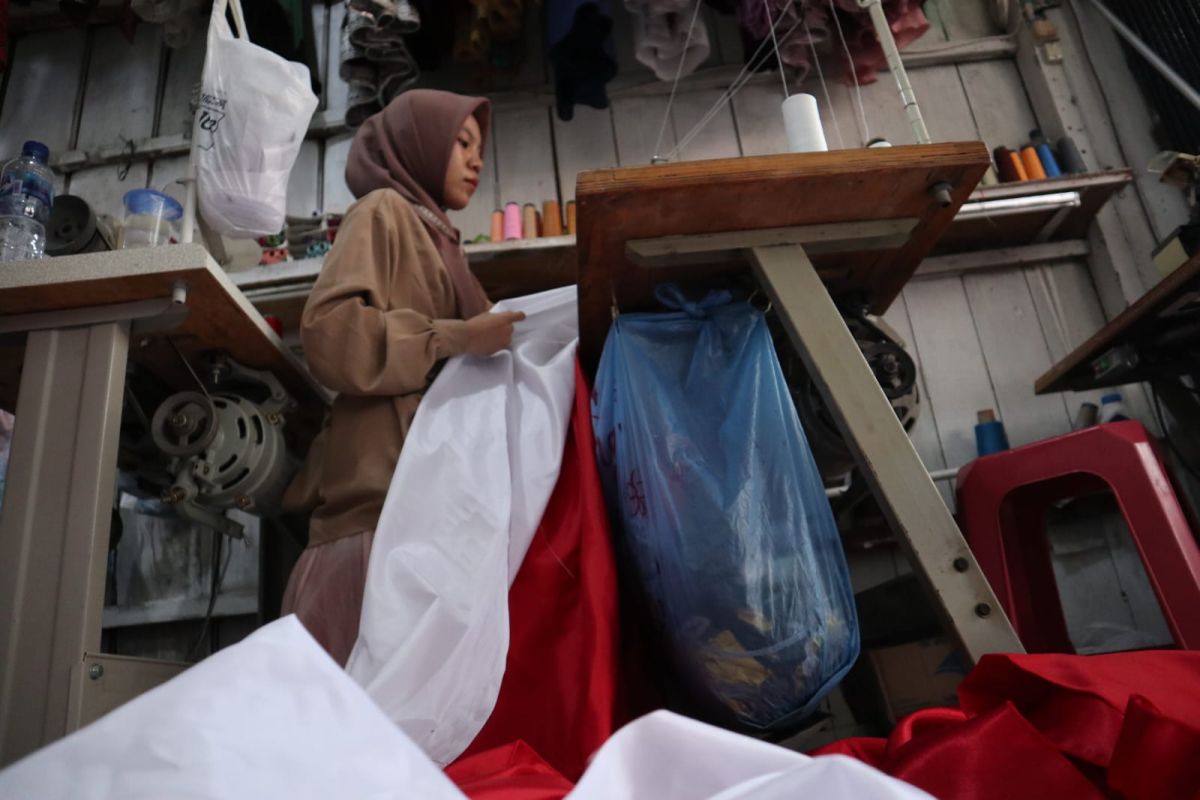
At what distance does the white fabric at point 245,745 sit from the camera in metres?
0.27

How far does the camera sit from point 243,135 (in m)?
1.39

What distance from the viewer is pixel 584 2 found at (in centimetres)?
228

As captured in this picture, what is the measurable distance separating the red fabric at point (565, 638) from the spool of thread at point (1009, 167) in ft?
5.80

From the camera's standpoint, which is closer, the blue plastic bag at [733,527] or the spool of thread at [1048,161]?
the blue plastic bag at [733,527]

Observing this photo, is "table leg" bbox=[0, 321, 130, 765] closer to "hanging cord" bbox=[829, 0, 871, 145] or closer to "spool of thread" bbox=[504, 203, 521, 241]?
"spool of thread" bbox=[504, 203, 521, 241]

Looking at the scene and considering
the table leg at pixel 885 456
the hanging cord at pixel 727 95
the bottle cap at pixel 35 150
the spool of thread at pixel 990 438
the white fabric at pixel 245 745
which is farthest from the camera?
the hanging cord at pixel 727 95

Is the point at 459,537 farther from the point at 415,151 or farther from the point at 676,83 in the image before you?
the point at 676,83

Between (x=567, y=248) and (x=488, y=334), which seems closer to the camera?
(x=488, y=334)

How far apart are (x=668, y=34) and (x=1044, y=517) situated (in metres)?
1.71

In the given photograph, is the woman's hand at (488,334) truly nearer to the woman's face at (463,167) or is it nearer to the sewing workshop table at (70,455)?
the sewing workshop table at (70,455)

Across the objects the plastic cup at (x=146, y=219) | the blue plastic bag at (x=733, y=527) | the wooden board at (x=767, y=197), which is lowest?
the blue plastic bag at (x=733, y=527)

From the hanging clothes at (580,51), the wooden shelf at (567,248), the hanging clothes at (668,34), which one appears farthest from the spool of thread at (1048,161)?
the hanging clothes at (580,51)

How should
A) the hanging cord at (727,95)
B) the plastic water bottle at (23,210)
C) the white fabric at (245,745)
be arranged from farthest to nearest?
the hanging cord at (727,95), the plastic water bottle at (23,210), the white fabric at (245,745)

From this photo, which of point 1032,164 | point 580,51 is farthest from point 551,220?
point 1032,164
